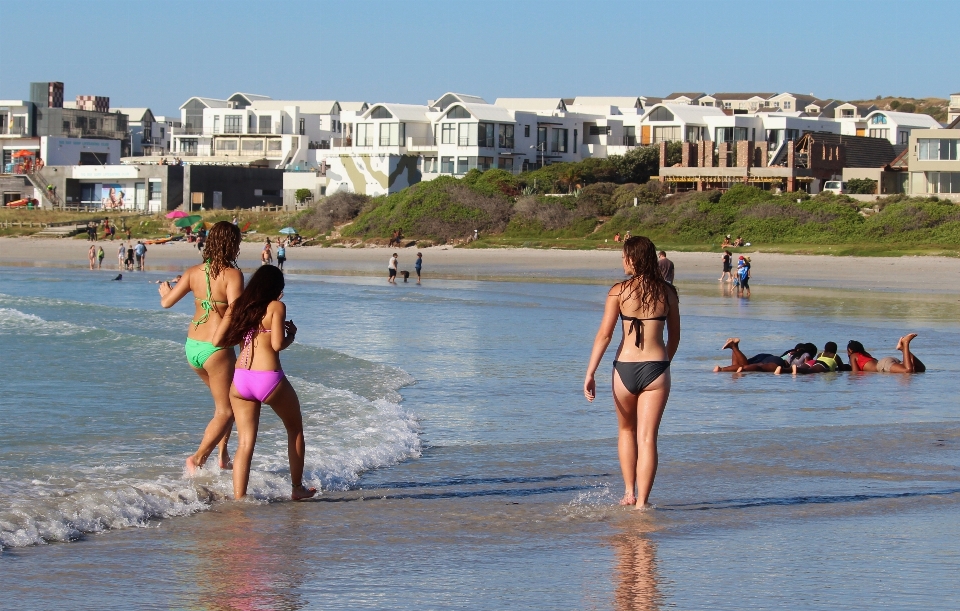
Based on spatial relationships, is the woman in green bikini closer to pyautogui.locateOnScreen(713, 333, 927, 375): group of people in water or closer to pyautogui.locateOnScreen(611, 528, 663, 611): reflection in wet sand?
pyautogui.locateOnScreen(611, 528, 663, 611): reflection in wet sand

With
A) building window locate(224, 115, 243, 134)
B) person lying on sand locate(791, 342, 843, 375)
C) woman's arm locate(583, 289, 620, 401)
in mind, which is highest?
building window locate(224, 115, 243, 134)

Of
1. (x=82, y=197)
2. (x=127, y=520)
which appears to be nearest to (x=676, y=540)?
(x=127, y=520)

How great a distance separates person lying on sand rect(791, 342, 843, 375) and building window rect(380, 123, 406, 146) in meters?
68.4

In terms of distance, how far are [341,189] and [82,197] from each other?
82.5ft

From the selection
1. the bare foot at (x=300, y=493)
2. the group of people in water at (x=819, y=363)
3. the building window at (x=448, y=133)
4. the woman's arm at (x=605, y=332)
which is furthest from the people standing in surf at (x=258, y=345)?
the building window at (x=448, y=133)

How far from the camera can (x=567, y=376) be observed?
535 inches

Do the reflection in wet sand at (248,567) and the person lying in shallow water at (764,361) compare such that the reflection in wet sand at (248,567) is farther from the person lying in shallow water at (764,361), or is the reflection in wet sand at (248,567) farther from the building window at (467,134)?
the building window at (467,134)

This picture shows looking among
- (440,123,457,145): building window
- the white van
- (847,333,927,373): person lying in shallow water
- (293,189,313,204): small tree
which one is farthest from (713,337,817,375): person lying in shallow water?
(293,189,313,204): small tree

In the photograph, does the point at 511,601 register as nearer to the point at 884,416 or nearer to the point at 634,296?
the point at 634,296

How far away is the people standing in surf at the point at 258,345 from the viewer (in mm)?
6590

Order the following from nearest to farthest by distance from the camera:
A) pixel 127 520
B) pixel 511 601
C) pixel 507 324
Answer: pixel 511 601
pixel 127 520
pixel 507 324

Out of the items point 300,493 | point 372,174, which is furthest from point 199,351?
point 372,174

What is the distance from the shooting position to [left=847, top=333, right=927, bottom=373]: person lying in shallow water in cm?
1336

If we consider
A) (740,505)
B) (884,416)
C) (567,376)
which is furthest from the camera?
(567,376)
